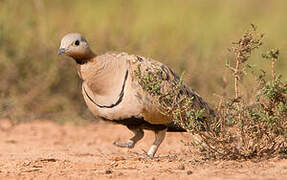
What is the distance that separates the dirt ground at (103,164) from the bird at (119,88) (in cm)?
33

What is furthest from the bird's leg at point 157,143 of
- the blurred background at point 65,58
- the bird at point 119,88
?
the blurred background at point 65,58

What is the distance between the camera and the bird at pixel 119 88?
5.39 meters

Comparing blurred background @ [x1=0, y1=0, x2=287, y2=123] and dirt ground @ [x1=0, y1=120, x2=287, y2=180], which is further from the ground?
blurred background @ [x1=0, y1=0, x2=287, y2=123]

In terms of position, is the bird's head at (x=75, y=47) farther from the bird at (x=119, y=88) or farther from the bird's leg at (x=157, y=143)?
the bird's leg at (x=157, y=143)

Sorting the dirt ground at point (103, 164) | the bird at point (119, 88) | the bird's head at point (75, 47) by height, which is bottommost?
the dirt ground at point (103, 164)

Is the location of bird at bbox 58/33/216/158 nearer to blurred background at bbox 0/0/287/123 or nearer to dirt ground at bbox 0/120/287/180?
dirt ground at bbox 0/120/287/180

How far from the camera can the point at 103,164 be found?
5.18 m

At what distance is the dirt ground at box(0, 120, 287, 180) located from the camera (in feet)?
14.5

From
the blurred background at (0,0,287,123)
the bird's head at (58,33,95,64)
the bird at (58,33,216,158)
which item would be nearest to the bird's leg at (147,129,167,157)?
the bird at (58,33,216,158)

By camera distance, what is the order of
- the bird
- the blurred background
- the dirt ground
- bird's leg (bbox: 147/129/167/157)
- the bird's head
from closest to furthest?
the dirt ground
the bird
the bird's head
bird's leg (bbox: 147/129/167/157)
the blurred background

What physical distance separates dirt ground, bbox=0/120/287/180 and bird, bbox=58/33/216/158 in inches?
13.1

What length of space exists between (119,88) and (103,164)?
30.1 inches

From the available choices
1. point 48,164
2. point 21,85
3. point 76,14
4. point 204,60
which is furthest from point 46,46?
point 48,164

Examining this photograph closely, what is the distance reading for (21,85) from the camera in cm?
945
